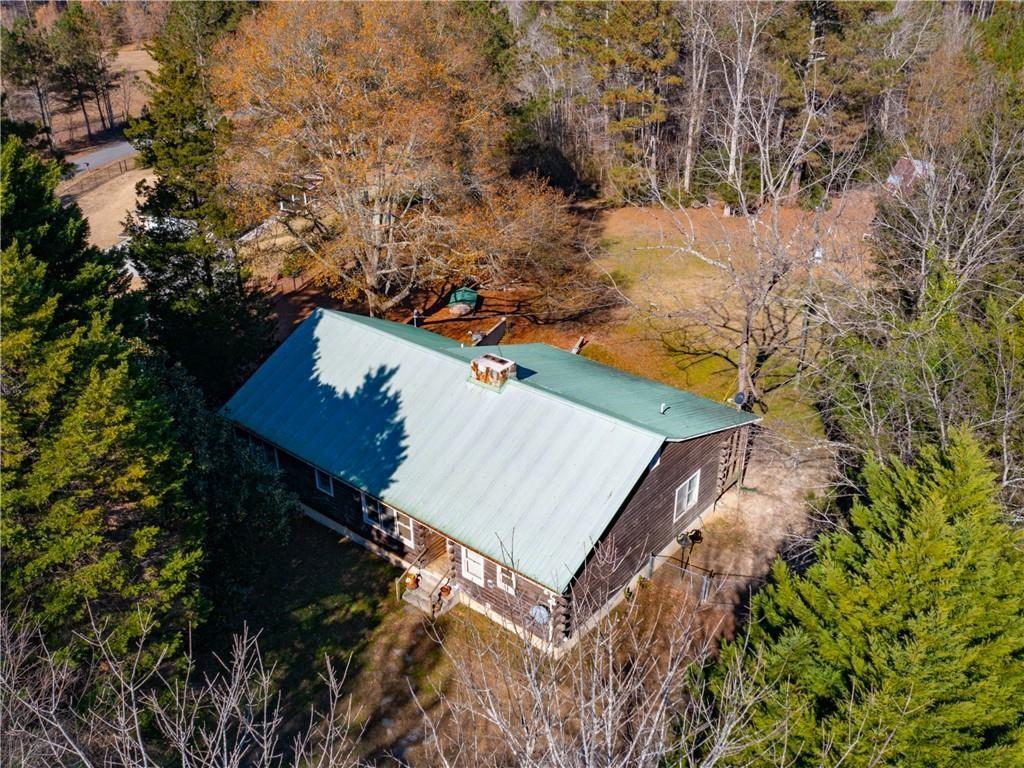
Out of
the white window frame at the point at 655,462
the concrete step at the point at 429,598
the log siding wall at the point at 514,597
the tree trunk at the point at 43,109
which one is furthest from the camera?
the tree trunk at the point at 43,109

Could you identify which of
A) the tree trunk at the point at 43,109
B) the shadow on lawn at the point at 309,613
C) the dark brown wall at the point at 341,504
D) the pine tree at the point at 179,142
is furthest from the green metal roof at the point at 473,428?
the tree trunk at the point at 43,109

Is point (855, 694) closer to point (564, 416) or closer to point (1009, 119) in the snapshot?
point (564, 416)

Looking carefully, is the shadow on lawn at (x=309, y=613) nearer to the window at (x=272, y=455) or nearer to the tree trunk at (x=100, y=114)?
the window at (x=272, y=455)

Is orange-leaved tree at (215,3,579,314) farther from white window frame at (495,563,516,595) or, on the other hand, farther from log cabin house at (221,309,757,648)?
white window frame at (495,563,516,595)

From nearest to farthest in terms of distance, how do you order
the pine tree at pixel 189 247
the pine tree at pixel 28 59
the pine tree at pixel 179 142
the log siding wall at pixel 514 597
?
the log siding wall at pixel 514 597, the pine tree at pixel 179 142, the pine tree at pixel 189 247, the pine tree at pixel 28 59

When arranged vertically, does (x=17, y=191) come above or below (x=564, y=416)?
above

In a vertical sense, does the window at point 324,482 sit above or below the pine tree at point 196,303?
below

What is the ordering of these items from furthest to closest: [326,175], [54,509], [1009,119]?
[326,175]
[1009,119]
[54,509]

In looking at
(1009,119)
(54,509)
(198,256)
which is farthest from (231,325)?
(1009,119)
